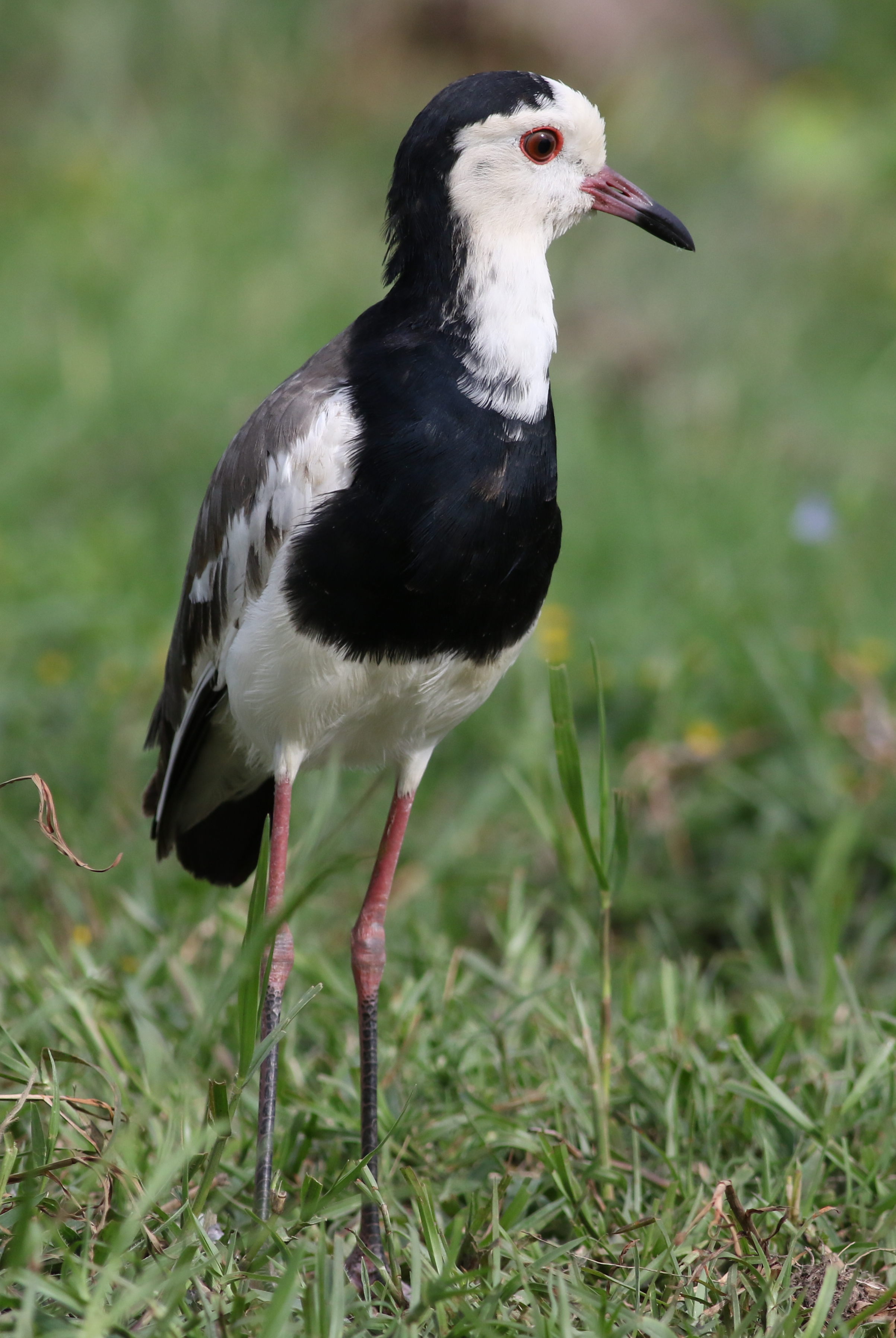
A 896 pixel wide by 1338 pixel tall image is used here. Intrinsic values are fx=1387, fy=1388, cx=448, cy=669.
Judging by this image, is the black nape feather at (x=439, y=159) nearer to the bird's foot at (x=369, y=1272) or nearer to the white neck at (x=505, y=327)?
the white neck at (x=505, y=327)

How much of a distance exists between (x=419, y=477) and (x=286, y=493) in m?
0.26

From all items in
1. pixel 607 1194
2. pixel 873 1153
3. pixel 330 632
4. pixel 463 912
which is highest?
pixel 330 632

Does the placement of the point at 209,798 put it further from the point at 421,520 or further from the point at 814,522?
the point at 814,522

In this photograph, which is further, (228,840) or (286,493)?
(228,840)

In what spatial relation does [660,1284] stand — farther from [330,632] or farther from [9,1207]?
[330,632]

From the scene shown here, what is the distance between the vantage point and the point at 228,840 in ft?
10.4

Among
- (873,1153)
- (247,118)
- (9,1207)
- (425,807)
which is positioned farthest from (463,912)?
(247,118)

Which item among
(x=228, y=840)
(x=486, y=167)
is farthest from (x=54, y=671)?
(x=486, y=167)

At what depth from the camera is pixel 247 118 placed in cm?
959

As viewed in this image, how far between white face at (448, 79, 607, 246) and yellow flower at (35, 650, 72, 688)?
2.30 metres

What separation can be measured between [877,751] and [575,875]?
105 cm

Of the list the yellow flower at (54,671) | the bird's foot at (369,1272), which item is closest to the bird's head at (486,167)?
the bird's foot at (369,1272)

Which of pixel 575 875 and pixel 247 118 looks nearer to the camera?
pixel 575 875

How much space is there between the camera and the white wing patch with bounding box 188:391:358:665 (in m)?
2.42
